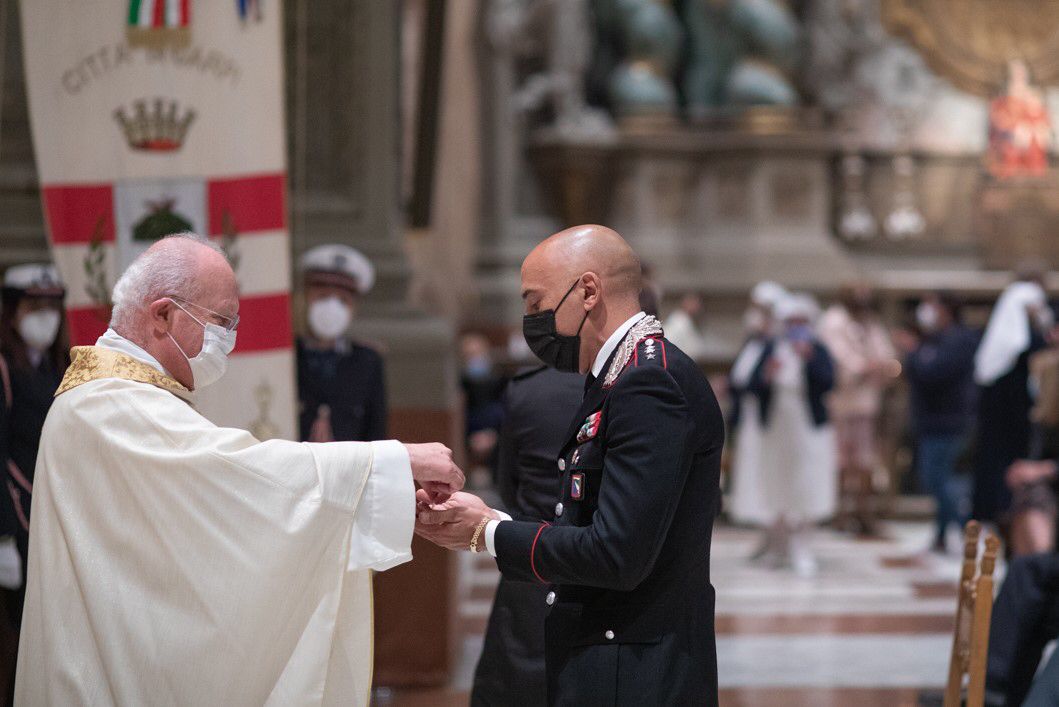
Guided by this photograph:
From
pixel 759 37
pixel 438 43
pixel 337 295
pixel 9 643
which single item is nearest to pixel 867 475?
pixel 759 37

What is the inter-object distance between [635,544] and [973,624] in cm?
151

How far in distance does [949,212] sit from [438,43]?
7988 mm

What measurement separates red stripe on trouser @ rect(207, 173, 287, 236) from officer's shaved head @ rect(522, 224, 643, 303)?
2.13m

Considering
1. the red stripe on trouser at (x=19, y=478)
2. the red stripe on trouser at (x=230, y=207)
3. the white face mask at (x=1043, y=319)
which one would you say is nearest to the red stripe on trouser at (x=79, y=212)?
the red stripe on trouser at (x=230, y=207)

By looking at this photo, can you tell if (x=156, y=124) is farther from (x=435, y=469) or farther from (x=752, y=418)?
(x=752, y=418)

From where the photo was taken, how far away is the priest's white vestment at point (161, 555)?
98.7 inches

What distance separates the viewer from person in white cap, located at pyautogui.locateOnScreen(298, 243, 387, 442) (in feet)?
16.9

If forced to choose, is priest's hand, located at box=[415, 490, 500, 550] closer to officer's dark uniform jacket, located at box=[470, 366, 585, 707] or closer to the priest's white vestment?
the priest's white vestment

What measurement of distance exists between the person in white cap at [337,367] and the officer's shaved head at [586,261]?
8.58 ft

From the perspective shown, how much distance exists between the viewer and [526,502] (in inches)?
142

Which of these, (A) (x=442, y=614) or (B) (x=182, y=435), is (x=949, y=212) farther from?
(B) (x=182, y=435)

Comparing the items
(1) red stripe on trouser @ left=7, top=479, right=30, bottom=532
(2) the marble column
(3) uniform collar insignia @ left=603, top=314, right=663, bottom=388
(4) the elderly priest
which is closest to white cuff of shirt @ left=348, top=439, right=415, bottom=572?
(4) the elderly priest

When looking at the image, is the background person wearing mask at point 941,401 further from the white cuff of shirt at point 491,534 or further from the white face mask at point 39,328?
the white cuff of shirt at point 491,534

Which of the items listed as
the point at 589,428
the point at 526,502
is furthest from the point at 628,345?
the point at 526,502
